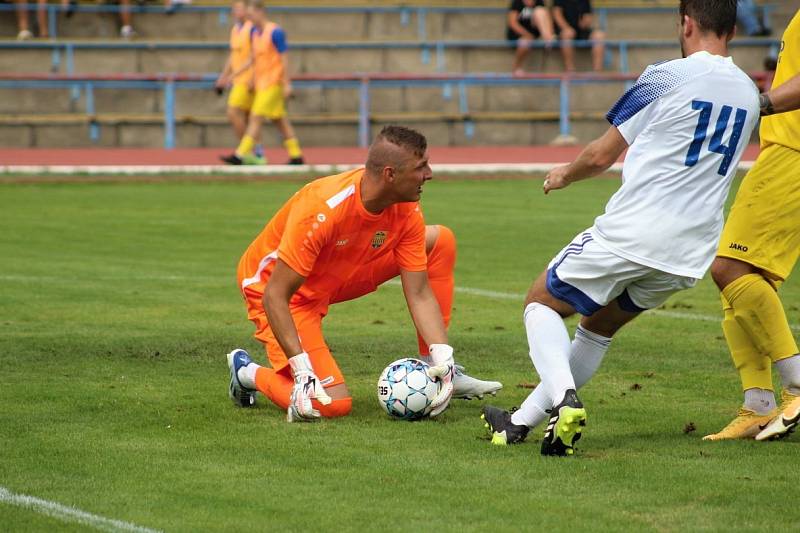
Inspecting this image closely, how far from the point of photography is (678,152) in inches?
227

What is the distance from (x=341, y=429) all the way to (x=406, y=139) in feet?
4.51

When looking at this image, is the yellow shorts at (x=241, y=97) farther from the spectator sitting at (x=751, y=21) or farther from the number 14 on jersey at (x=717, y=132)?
the number 14 on jersey at (x=717, y=132)

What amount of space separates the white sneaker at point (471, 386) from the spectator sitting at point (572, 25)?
69.3 ft

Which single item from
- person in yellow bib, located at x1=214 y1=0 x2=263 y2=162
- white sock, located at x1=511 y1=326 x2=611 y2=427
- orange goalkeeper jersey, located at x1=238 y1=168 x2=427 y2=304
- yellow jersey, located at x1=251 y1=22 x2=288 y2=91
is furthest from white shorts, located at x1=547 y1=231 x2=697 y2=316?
person in yellow bib, located at x1=214 y1=0 x2=263 y2=162

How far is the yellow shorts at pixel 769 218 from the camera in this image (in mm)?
6398

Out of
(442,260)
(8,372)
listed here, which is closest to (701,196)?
(442,260)

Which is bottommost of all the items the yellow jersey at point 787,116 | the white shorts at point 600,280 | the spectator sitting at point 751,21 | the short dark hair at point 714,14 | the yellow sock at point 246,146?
the yellow sock at point 246,146

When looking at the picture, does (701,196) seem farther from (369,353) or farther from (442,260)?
(369,353)

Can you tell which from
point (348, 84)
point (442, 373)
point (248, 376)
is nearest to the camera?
point (442, 373)

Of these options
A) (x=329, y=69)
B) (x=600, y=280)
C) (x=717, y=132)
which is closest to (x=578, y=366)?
(x=600, y=280)

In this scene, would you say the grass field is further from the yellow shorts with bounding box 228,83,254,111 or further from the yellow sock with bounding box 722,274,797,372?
the yellow shorts with bounding box 228,83,254,111

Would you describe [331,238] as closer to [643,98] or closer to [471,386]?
[471,386]

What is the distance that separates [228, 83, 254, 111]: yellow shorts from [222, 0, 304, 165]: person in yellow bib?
0.21 m

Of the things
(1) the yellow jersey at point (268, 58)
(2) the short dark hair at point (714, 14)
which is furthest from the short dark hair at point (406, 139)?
(1) the yellow jersey at point (268, 58)
